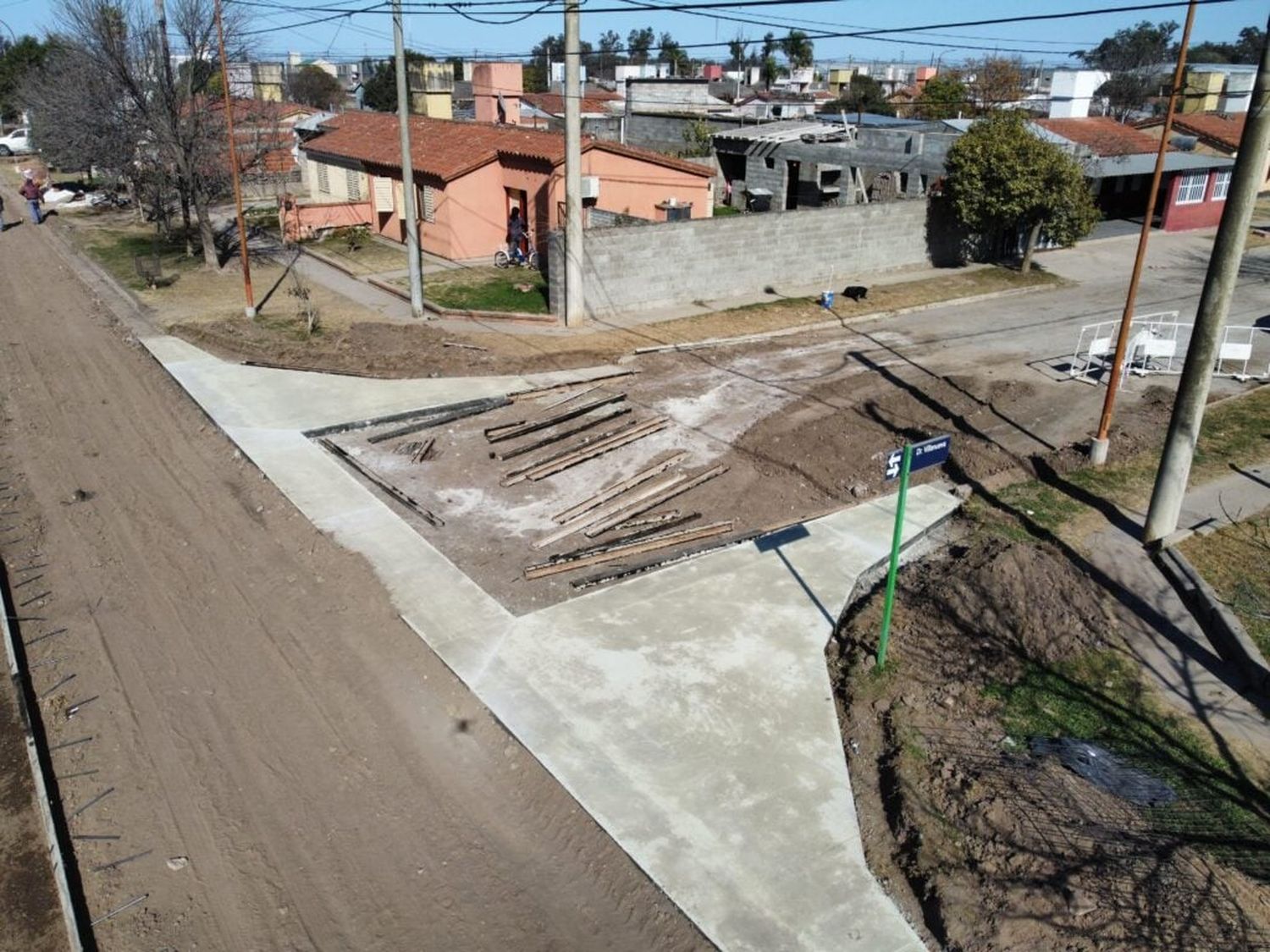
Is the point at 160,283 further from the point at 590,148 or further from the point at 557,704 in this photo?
the point at 557,704

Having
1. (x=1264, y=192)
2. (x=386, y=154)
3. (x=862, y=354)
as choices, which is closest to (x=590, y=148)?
(x=386, y=154)

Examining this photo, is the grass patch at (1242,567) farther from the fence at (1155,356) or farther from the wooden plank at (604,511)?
the wooden plank at (604,511)

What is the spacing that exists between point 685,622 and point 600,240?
12743 millimetres

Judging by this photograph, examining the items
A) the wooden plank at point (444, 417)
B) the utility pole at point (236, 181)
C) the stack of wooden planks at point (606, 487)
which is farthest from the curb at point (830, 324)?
the utility pole at point (236, 181)

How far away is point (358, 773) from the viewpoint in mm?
8070

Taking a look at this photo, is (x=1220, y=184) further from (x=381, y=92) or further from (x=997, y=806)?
(x=381, y=92)

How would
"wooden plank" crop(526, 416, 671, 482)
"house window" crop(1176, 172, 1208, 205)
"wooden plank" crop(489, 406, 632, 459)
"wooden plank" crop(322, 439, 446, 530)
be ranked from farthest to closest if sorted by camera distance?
"house window" crop(1176, 172, 1208, 205) → "wooden plank" crop(489, 406, 632, 459) → "wooden plank" crop(526, 416, 671, 482) → "wooden plank" crop(322, 439, 446, 530)

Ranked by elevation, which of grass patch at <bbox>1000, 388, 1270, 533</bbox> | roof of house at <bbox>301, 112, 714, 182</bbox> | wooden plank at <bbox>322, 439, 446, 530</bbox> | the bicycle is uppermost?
roof of house at <bbox>301, 112, 714, 182</bbox>

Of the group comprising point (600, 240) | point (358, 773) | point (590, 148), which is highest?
point (590, 148)

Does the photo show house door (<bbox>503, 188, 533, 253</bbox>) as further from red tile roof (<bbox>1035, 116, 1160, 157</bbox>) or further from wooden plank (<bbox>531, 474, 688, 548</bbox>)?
red tile roof (<bbox>1035, 116, 1160, 157</bbox>)

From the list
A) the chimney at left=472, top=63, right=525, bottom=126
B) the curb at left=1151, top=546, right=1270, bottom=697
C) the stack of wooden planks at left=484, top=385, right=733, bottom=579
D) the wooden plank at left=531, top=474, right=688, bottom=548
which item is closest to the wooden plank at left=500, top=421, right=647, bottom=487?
the stack of wooden planks at left=484, top=385, right=733, bottom=579

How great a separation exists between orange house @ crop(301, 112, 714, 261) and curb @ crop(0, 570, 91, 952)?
16919mm

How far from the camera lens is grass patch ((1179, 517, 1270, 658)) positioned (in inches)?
413

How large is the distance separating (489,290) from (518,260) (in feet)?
10.3
